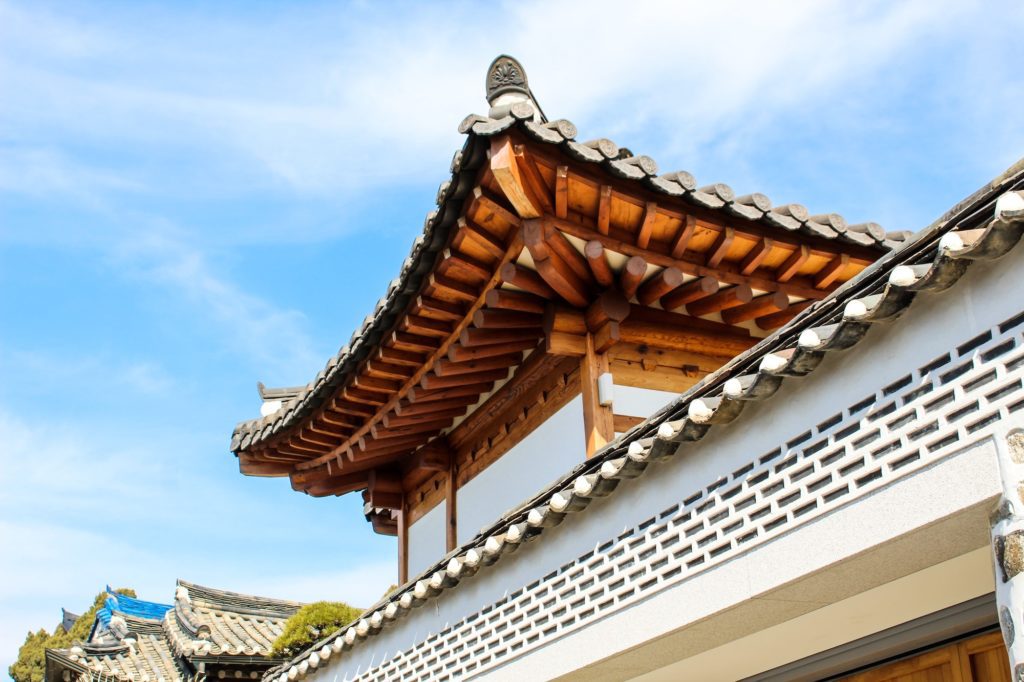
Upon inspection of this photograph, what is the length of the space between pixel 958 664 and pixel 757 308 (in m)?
4.39

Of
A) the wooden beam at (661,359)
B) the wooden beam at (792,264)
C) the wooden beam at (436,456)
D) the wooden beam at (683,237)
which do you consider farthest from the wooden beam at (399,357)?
the wooden beam at (792,264)

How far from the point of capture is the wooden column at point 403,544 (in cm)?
1181

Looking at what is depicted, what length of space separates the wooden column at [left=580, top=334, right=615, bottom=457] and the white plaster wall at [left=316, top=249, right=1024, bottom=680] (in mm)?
1658

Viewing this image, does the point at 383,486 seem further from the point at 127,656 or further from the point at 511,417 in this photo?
the point at 127,656

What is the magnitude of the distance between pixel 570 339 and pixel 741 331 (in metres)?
1.78

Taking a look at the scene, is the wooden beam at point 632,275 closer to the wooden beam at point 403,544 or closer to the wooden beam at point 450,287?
the wooden beam at point 450,287

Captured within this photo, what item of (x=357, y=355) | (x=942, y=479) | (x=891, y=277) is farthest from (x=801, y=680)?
(x=357, y=355)

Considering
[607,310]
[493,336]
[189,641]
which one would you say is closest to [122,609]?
[189,641]

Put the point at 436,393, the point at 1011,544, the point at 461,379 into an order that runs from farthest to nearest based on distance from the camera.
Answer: the point at 436,393 → the point at 461,379 → the point at 1011,544

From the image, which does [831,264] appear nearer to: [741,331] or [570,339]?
[741,331]

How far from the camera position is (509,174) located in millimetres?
6734

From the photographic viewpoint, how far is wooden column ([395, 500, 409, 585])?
11812 mm

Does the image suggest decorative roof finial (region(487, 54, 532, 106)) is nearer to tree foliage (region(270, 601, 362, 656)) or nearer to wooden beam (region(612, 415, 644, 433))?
wooden beam (region(612, 415, 644, 433))

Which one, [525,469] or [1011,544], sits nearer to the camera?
[1011,544]
